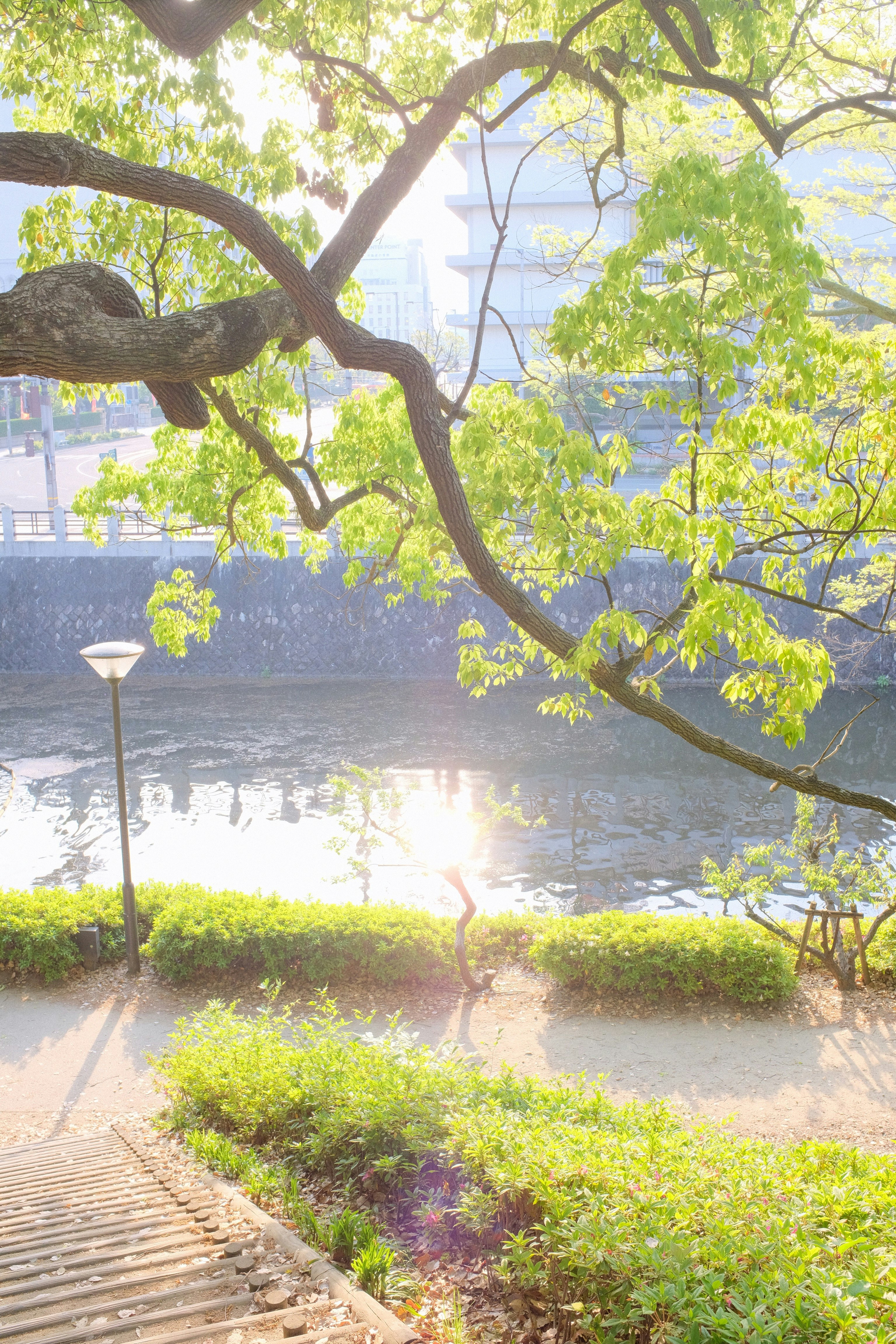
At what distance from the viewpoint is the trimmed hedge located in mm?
7824

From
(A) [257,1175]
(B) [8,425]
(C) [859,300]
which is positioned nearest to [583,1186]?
(A) [257,1175]

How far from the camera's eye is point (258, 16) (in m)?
6.40

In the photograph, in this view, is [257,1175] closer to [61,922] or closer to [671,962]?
[671,962]

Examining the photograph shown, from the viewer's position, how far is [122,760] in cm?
861

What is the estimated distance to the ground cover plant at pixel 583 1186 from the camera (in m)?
2.31

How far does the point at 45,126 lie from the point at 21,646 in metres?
16.7

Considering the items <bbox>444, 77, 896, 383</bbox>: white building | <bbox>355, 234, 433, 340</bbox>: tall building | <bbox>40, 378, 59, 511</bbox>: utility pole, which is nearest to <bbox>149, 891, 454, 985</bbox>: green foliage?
<bbox>40, 378, 59, 511</bbox>: utility pole

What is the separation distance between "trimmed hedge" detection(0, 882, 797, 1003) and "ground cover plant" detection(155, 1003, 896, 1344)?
2.98 metres

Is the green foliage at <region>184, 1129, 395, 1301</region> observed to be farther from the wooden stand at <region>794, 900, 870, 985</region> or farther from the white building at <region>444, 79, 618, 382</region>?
the white building at <region>444, 79, 618, 382</region>

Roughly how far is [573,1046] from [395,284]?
208 ft

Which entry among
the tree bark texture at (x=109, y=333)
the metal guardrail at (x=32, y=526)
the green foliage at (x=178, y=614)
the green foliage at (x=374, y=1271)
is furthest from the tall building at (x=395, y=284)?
the green foliage at (x=374, y=1271)

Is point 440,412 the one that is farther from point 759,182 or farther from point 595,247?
point 595,247

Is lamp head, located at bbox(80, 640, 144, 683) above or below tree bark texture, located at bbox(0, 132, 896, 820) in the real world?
below

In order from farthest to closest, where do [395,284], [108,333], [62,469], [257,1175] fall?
[395,284], [62,469], [257,1175], [108,333]
